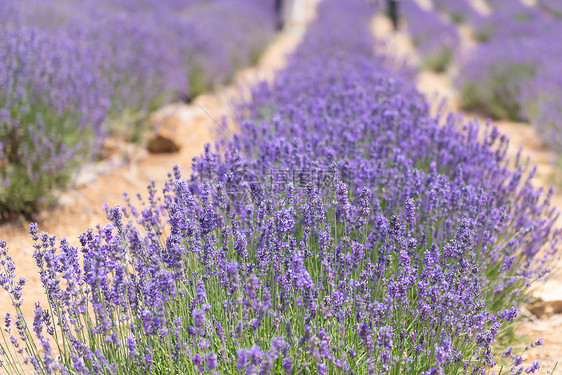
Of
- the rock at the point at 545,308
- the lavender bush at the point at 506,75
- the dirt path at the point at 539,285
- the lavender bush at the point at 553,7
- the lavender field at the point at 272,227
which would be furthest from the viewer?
the lavender bush at the point at 553,7

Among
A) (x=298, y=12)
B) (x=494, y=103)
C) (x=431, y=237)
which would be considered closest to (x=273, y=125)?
(x=431, y=237)

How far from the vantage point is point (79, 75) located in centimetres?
443

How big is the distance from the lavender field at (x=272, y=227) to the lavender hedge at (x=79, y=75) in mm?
25

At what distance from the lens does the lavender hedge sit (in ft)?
11.9

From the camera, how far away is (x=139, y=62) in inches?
223

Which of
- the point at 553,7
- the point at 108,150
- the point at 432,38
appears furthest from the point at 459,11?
the point at 108,150

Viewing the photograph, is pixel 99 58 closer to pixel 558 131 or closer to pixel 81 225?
pixel 81 225

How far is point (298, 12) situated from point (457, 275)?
13.9 meters

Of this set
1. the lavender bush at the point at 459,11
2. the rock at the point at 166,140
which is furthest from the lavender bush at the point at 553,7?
the rock at the point at 166,140

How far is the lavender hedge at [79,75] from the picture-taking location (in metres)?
3.63

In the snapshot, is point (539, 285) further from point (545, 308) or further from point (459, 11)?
point (459, 11)

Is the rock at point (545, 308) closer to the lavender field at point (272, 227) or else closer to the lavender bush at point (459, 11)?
the lavender field at point (272, 227)

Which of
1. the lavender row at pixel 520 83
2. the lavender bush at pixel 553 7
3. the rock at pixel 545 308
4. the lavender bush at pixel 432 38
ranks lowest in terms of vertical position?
the rock at pixel 545 308

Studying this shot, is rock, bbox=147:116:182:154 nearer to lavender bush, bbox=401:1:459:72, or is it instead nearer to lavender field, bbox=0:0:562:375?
lavender field, bbox=0:0:562:375
